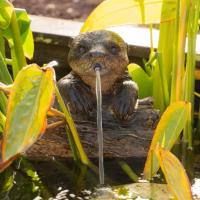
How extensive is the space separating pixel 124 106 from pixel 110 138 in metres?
0.11

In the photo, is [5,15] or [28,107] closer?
[28,107]

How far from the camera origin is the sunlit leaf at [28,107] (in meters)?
1.87

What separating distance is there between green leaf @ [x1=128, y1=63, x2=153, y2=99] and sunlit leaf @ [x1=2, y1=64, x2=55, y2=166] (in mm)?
825

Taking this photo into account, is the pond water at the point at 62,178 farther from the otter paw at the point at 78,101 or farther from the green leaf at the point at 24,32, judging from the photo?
the green leaf at the point at 24,32

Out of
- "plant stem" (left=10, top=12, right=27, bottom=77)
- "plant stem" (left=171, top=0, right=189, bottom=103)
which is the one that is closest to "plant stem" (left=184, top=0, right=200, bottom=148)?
"plant stem" (left=171, top=0, right=189, bottom=103)

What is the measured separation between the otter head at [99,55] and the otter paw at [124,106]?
0.22ft

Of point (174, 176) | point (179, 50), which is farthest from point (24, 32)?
point (174, 176)

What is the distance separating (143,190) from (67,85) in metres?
0.46

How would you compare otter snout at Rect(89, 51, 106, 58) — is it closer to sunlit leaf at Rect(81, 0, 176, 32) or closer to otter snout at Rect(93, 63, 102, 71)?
otter snout at Rect(93, 63, 102, 71)

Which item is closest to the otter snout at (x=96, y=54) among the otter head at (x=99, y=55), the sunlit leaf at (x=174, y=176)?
the otter head at (x=99, y=55)

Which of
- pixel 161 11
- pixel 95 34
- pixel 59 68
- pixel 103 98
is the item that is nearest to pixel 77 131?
pixel 103 98

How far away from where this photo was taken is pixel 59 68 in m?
3.12

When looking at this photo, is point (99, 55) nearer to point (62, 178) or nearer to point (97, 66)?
point (97, 66)

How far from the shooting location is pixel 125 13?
250 cm
